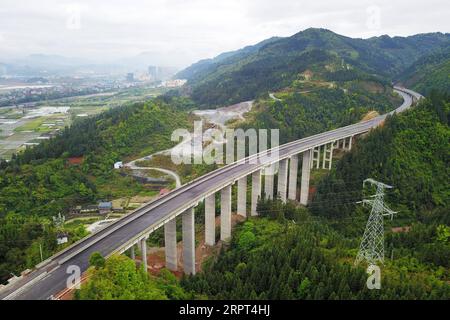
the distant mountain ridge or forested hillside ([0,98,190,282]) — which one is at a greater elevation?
the distant mountain ridge

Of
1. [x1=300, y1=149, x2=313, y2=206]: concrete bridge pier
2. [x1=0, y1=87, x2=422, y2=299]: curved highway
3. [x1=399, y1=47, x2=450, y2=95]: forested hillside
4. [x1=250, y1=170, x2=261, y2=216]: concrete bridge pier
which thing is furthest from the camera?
[x1=399, y1=47, x2=450, y2=95]: forested hillside

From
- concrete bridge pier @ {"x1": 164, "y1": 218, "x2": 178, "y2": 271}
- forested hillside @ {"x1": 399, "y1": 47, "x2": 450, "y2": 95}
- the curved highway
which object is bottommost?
concrete bridge pier @ {"x1": 164, "y1": 218, "x2": 178, "y2": 271}

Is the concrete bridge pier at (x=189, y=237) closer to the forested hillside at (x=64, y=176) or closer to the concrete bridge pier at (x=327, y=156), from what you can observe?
the forested hillside at (x=64, y=176)

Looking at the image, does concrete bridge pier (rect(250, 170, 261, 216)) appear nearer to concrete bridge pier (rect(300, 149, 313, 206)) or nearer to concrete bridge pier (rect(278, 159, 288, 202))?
concrete bridge pier (rect(278, 159, 288, 202))

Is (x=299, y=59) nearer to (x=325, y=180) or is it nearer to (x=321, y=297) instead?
(x=325, y=180)

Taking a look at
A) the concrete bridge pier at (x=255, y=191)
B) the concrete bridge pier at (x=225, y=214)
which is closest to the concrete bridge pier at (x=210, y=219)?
the concrete bridge pier at (x=225, y=214)

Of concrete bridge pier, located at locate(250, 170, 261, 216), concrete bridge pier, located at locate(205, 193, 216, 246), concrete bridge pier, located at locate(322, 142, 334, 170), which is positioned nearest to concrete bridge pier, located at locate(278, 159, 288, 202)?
concrete bridge pier, located at locate(250, 170, 261, 216)
